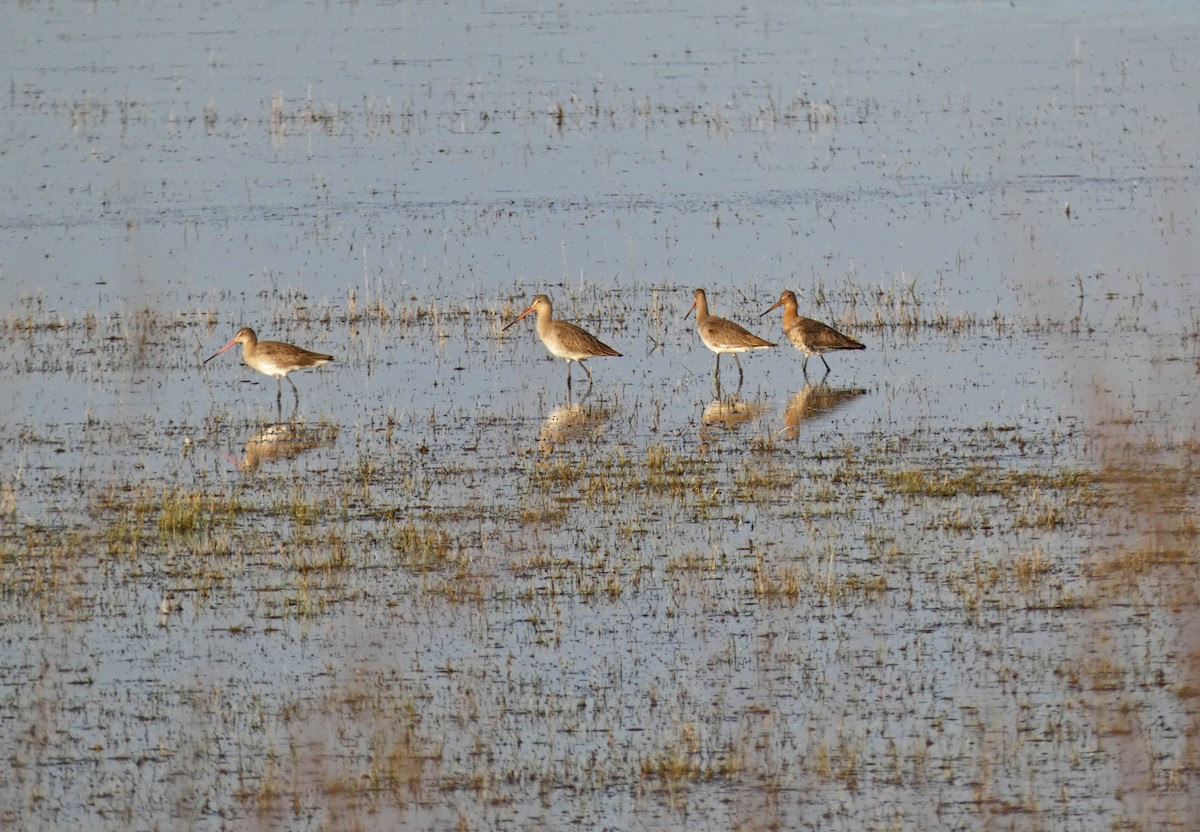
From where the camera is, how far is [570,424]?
14305mm

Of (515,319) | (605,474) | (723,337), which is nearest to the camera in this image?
(605,474)

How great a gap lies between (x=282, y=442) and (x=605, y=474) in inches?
112

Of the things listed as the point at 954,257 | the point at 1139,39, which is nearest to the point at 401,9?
the point at 1139,39

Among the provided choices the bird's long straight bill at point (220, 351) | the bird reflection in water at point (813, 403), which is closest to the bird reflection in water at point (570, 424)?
the bird reflection in water at point (813, 403)

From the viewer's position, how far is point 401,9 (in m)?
44.4

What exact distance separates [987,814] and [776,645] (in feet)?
6.72

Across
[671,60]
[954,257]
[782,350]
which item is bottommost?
[782,350]

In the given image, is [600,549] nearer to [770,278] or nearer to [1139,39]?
[770,278]

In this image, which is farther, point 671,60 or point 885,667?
point 671,60

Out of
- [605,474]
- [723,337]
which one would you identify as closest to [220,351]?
[723,337]

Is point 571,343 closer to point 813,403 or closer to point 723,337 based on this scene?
point 723,337

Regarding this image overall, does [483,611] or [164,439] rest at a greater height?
[164,439]

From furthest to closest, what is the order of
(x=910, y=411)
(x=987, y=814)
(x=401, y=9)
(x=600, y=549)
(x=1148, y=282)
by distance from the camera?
(x=401, y=9) → (x=1148, y=282) → (x=910, y=411) → (x=600, y=549) → (x=987, y=814)

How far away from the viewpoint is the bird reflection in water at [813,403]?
1403 cm
